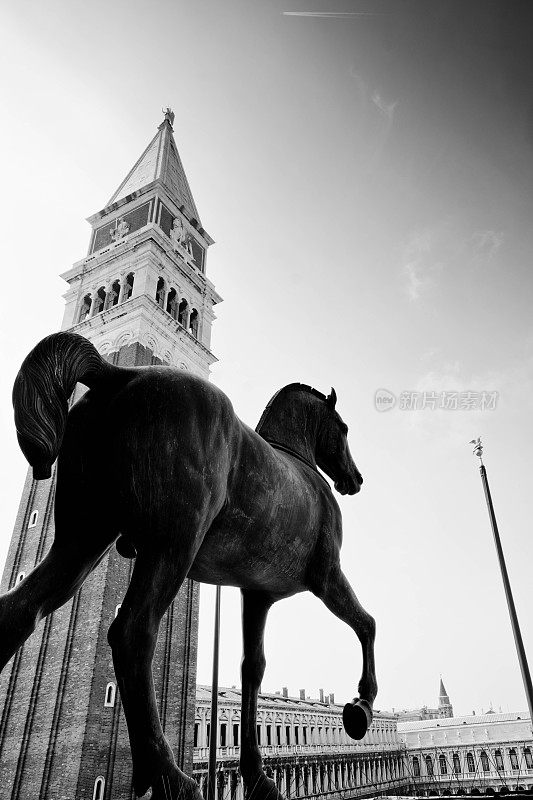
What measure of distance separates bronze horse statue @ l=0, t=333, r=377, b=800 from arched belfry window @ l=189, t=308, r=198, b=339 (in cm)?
3097

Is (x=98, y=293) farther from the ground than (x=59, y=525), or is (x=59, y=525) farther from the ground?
(x=98, y=293)

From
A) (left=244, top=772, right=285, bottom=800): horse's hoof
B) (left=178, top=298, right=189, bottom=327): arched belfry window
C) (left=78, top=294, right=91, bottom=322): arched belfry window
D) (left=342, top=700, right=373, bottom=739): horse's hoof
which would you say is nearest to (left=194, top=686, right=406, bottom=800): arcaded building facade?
(left=178, top=298, right=189, bottom=327): arched belfry window

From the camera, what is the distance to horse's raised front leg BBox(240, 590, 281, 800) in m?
3.29

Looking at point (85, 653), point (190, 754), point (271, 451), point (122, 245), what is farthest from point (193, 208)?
point (271, 451)

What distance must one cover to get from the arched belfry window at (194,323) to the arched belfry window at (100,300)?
5.20 m

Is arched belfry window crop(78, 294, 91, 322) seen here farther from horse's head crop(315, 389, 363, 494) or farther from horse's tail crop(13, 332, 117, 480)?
horse's tail crop(13, 332, 117, 480)

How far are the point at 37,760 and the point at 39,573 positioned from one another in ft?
72.4

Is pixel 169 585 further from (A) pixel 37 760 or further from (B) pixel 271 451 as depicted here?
(A) pixel 37 760

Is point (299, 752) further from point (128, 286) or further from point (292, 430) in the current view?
point (292, 430)

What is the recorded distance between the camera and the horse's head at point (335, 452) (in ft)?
14.1

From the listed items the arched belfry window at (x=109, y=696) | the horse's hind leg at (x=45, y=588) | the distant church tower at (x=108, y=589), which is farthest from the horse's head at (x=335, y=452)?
the arched belfry window at (x=109, y=696)

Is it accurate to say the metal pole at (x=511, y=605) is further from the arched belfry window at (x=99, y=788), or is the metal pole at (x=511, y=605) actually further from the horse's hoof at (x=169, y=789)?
the arched belfry window at (x=99, y=788)

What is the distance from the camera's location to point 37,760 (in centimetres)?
2005

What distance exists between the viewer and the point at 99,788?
1914 cm
